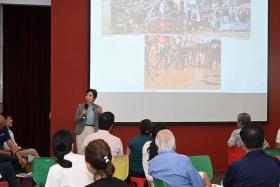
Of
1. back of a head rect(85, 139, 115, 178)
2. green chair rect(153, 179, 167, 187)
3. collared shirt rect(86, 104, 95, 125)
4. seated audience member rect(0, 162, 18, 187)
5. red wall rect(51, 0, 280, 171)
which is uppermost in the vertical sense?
red wall rect(51, 0, 280, 171)

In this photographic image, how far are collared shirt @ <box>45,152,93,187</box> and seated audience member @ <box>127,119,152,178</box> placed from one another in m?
1.89

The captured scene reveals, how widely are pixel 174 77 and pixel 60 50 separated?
1.92 m

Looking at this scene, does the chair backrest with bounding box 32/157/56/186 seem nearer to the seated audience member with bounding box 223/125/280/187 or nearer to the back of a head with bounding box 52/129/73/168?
the back of a head with bounding box 52/129/73/168

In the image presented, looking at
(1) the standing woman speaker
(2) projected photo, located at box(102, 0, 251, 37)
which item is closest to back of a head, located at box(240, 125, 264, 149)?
(1) the standing woman speaker

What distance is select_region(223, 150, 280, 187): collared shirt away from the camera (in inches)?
118

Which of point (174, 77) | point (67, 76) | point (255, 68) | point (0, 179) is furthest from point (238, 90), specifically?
point (0, 179)

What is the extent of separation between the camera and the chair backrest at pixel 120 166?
14.3 feet

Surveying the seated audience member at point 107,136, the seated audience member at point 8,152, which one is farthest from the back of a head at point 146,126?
the seated audience member at point 8,152

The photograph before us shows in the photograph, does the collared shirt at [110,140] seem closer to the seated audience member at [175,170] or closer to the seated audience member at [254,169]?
the seated audience member at [175,170]

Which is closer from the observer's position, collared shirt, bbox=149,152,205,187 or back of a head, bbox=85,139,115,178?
back of a head, bbox=85,139,115,178

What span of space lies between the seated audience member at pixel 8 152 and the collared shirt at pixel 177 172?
10.9 ft

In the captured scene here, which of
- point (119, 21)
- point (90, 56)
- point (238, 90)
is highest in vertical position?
point (119, 21)

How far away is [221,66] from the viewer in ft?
24.9

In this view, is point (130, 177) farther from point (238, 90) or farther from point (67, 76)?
point (238, 90)
